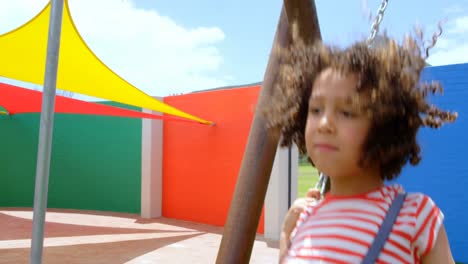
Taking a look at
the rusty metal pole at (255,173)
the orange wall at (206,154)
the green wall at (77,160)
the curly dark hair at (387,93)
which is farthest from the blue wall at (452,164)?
the green wall at (77,160)

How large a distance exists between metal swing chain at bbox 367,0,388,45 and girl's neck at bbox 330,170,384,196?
29 cm

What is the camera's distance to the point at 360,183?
90 centimetres

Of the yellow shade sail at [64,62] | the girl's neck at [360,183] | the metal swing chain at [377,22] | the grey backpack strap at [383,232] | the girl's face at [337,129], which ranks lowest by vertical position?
the grey backpack strap at [383,232]

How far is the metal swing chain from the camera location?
102cm

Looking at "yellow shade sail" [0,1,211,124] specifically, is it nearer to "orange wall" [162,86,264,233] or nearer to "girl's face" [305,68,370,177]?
"orange wall" [162,86,264,233]

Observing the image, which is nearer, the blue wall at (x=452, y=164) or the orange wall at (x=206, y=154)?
the blue wall at (x=452, y=164)

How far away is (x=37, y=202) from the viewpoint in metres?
2.13

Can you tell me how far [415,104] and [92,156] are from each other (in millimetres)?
8827

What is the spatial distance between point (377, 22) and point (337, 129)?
1.48ft

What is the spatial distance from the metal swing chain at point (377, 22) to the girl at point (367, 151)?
0.07 meters

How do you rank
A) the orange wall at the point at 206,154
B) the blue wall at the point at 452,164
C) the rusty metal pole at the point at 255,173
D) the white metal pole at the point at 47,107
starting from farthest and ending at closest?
1. the orange wall at the point at 206,154
2. the blue wall at the point at 452,164
3. the white metal pole at the point at 47,107
4. the rusty metal pole at the point at 255,173

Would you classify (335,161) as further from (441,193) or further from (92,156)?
(92,156)

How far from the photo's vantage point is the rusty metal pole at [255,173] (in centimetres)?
126

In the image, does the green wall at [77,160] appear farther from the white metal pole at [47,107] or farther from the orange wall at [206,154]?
the white metal pole at [47,107]
